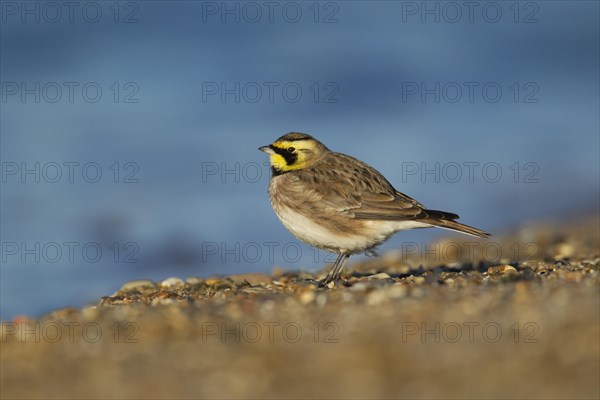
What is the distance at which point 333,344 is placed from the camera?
7.03 m

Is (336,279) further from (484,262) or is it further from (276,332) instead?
(276,332)

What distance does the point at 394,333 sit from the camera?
7.12m

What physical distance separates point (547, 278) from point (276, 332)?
3294 mm

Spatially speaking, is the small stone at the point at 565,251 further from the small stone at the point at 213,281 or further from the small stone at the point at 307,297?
the small stone at the point at 307,297

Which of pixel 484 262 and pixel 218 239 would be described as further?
pixel 218 239

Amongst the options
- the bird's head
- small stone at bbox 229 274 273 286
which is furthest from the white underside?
small stone at bbox 229 274 273 286

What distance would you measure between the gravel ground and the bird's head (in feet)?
7.52

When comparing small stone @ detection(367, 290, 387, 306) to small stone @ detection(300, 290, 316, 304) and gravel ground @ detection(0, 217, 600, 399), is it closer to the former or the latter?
gravel ground @ detection(0, 217, 600, 399)

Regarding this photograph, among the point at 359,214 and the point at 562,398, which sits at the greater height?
the point at 359,214

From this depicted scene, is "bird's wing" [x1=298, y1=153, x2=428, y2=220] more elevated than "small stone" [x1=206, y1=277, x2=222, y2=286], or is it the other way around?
"bird's wing" [x1=298, y1=153, x2=428, y2=220]

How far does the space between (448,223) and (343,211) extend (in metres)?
1.16

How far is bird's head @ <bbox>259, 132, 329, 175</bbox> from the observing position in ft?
37.9

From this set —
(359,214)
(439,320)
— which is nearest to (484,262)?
(359,214)

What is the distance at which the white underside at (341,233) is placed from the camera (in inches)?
423
